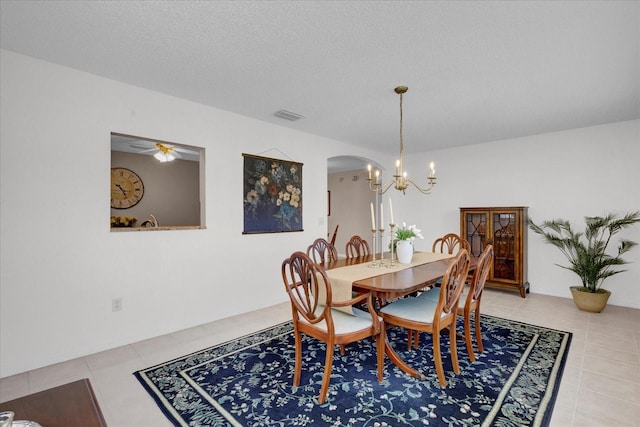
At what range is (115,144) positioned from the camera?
5137 mm

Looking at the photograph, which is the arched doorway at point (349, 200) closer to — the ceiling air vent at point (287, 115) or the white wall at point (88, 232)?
the ceiling air vent at point (287, 115)

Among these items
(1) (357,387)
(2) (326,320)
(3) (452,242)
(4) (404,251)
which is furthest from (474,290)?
(3) (452,242)

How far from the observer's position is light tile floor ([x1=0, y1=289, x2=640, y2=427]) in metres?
1.84

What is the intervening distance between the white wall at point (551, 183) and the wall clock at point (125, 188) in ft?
17.8

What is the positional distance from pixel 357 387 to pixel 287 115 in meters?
2.94

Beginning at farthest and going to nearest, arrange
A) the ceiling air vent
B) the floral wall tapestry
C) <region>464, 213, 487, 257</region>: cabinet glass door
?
<region>464, 213, 487, 257</region>: cabinet glass door < the floral wall tapestry < the ceiling air vent

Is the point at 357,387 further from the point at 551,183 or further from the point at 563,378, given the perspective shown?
the point at 551,183

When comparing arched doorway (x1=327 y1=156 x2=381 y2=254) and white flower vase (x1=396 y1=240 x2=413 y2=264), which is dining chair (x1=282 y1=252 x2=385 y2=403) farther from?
arched doorway (x1=327 y1=156 x2=381 y2=254)

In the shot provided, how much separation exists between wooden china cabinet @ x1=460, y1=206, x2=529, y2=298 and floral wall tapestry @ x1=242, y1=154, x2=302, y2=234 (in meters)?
2.74

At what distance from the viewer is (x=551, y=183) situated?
14.8 feet

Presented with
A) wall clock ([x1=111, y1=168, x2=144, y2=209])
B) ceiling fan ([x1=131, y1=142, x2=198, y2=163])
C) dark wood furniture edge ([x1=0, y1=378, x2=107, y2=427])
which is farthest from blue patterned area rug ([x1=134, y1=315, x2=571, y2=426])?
wall clock ([x1=111, y1=168, x2=144, y2=209])

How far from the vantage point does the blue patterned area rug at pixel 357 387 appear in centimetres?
180

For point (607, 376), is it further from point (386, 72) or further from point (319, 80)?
point (319, 80)

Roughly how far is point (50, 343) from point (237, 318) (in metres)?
1.63
